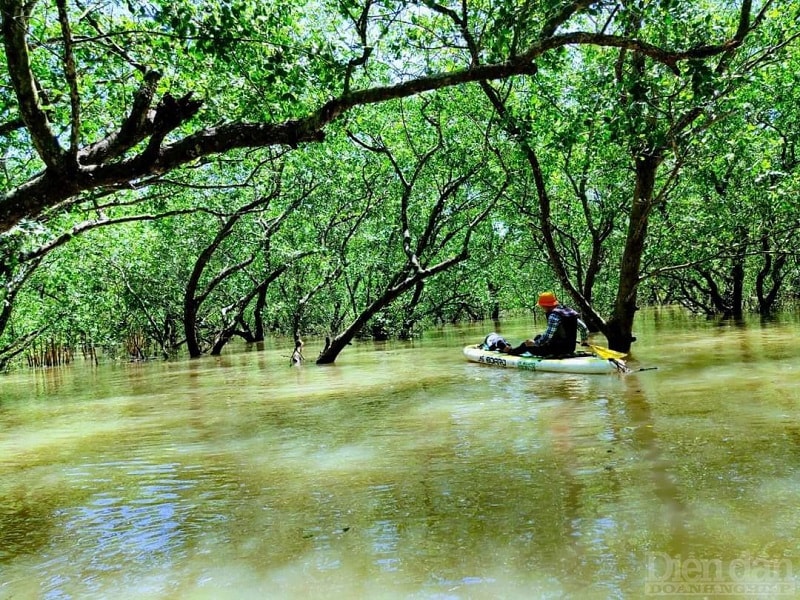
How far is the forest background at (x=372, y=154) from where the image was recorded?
5.07m

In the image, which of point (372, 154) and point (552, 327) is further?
point (372, 154)

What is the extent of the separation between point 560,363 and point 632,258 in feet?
11.9

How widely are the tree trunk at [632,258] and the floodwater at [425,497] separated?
3949mm

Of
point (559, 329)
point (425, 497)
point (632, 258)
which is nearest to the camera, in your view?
point (425, 497)

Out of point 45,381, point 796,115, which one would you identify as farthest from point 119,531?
point 796,115

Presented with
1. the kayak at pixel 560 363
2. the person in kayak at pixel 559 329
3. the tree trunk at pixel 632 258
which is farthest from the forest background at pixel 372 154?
the kayak at pixel 560 363

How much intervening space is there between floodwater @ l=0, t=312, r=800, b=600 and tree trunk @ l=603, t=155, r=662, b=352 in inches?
155

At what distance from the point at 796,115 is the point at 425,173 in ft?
33.2

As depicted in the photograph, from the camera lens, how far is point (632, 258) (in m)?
13.2

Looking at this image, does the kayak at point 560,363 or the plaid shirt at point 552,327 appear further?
the plaid shirt at point 552,327

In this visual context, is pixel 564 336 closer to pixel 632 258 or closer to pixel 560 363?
pixel 560 363

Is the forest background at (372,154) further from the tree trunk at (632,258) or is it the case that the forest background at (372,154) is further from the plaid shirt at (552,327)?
the plaid shirt at (552,327)

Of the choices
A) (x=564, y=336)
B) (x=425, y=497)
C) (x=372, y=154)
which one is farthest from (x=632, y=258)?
(x=425, y=497)

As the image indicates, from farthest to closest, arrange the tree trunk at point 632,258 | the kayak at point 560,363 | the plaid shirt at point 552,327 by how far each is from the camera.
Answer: the tree trunk at point 632,258 → the plaid shirt at point 552,327 → the kayak at point 560,363
